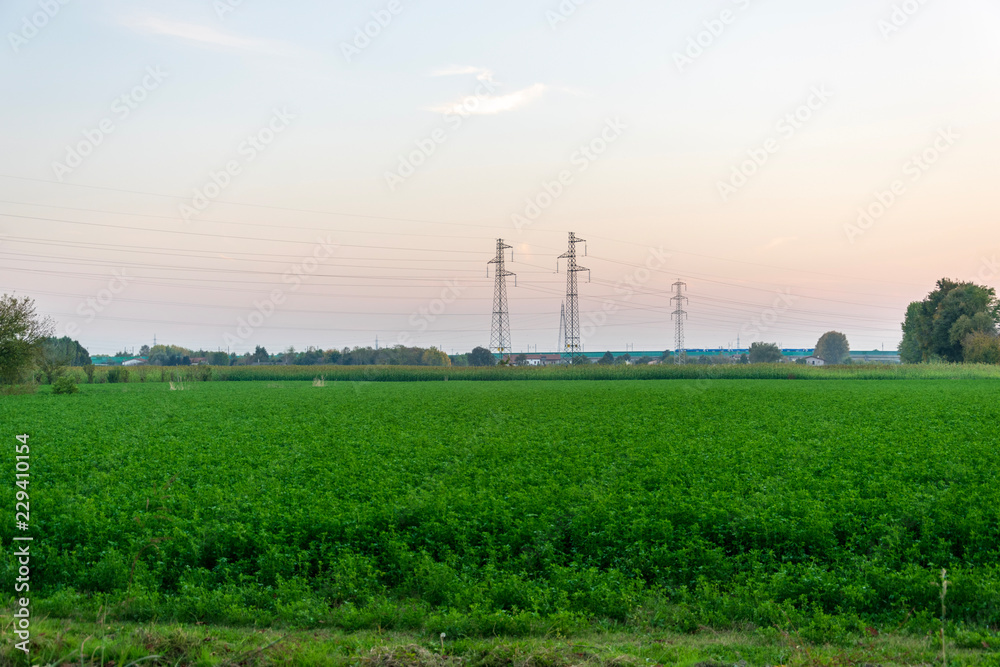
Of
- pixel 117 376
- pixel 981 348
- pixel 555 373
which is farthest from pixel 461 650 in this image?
pixel 981 348

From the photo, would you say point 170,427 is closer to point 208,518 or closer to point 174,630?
point 208,518

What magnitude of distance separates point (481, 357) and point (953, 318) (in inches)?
3741

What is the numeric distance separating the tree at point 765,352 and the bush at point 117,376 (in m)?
151

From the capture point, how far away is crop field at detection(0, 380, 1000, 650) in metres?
9.44

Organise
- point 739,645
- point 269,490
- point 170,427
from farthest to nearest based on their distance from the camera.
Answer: point 170,427 → point 269,490 → point 739,645

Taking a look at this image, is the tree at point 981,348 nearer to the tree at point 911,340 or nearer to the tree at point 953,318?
the tree at point 953,318

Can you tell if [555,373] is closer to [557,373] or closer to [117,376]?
[557,373]

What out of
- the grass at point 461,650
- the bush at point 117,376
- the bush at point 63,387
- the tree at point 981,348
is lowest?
the grass at point 461,650

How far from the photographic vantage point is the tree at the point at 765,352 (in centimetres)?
18588

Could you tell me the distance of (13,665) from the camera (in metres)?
7.67

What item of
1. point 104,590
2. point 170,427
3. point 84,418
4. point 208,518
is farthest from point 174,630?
point 84,418

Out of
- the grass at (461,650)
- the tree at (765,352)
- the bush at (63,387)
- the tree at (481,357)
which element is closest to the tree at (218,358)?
the tree at (481,357)

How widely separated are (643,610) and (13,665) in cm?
751

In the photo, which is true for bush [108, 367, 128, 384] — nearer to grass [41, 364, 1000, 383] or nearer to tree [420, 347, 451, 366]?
grass [41, 364, 1000, 383]
